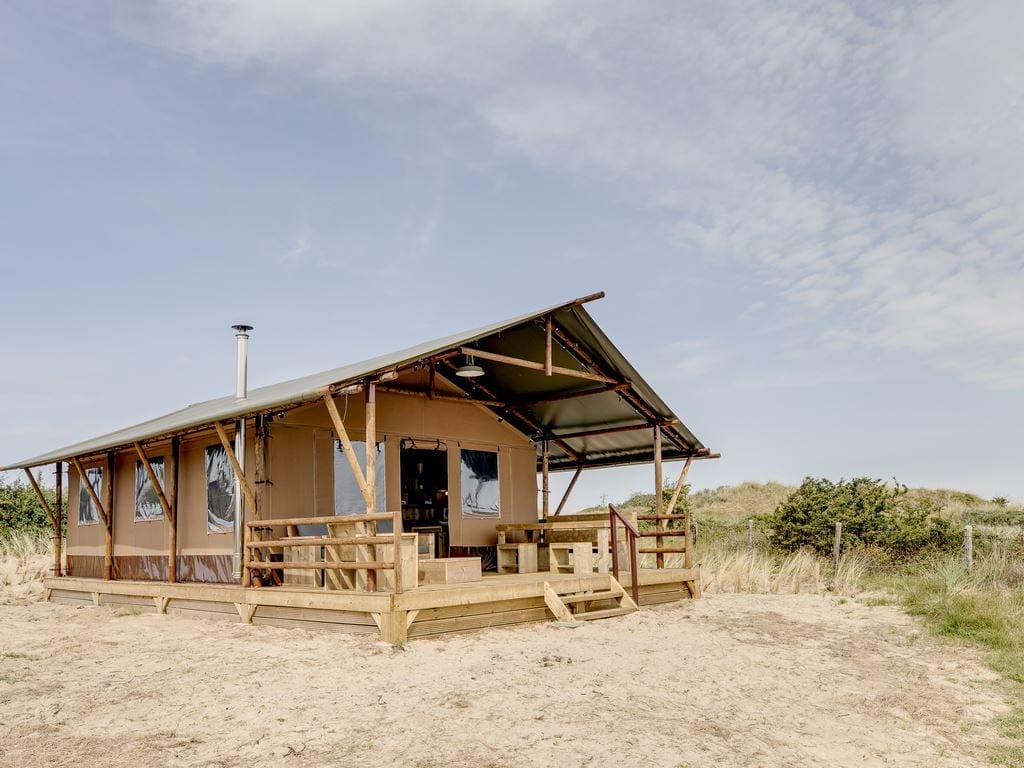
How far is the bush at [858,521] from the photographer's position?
55.2 feet

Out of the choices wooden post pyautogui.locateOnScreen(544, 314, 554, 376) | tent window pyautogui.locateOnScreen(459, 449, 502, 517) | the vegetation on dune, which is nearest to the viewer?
the vegetation on dune

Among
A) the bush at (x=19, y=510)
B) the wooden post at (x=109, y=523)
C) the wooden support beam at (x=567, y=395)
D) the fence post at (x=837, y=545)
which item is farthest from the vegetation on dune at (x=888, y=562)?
the bush at (x=19, y=510)

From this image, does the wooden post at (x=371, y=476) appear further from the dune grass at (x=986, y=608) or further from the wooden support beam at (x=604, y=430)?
the wooden support beam at (x=604, y=430)

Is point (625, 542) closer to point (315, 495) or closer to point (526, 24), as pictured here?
point (315, 495)

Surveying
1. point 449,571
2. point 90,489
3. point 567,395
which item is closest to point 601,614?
point 449,571

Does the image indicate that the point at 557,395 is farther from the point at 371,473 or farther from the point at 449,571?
the point at 371,473

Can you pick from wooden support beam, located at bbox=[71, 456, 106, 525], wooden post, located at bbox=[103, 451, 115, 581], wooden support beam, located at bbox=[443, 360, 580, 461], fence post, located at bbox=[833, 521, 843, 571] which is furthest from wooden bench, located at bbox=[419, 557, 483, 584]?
fence post, located at bbox=[833, 521, 843, 571]

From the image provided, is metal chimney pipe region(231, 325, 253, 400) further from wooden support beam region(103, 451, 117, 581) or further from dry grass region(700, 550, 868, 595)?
dry grass region(700, 550, 868, 595)

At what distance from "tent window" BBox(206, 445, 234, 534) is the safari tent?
0.11 feet

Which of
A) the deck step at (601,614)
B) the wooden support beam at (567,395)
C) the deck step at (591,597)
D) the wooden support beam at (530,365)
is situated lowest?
the deck step at (601,614)

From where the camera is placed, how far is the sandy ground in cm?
532

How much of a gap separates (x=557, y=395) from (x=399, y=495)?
108 inches

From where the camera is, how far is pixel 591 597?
1021 centimetres

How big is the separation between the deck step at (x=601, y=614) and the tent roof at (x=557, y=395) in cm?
308
